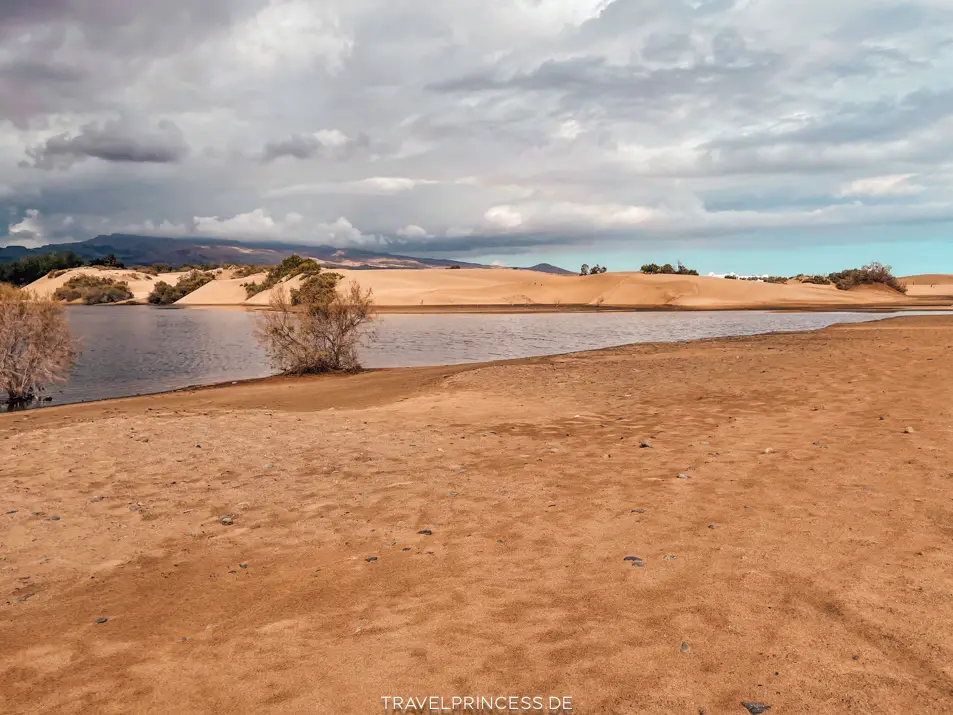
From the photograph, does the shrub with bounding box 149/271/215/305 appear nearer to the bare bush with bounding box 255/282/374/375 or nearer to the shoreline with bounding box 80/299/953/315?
the shoreline with bounding box 80/299/953/315

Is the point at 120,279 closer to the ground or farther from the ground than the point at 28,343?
farther from the ground

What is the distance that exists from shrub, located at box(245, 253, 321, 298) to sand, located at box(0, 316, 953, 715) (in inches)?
3524

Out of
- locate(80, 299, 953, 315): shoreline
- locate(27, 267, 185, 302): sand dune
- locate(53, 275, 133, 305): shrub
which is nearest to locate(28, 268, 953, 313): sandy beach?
locate(80, 299, 953, 315): shoreline

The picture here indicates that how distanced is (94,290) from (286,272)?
126 feet

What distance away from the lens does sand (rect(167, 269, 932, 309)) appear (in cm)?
7619

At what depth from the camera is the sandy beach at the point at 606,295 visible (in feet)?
244

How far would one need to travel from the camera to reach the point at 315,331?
2386cm

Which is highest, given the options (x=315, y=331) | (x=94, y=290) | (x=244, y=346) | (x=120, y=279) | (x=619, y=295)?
(x=120, y=279)

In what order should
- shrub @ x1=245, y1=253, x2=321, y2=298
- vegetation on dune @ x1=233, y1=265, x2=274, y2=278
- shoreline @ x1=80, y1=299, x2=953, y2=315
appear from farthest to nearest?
vegetation on dune @ x1=233, y1=265, x2=274, y2=278 < shrub @ x1=245, y1=253, x2=321, y2=298 < shoreline @ x1=80, y1=299, x2=953, y2=315

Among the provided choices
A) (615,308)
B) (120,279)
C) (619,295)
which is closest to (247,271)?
(120,279)

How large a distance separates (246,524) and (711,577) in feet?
14.8

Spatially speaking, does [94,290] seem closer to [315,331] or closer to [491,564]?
[315,331]

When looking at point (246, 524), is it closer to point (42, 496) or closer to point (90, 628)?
point (90, 628)

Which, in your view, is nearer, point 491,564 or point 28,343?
point 491,564
